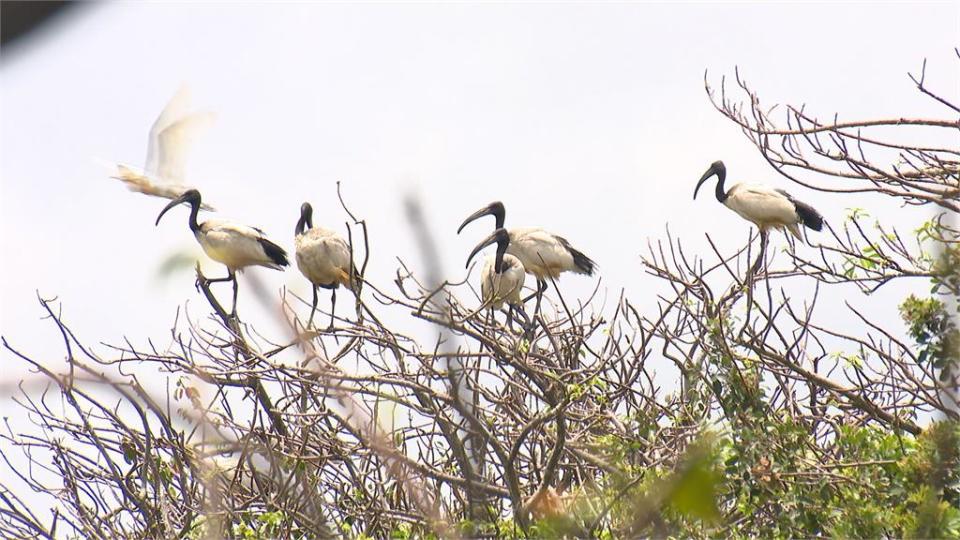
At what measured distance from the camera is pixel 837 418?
5.95 metres

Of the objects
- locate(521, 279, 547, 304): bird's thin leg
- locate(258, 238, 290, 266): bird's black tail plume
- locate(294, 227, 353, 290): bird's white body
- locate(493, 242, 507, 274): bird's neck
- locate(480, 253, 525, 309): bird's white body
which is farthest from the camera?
locate(493, 242, 507, 274): bird's neck

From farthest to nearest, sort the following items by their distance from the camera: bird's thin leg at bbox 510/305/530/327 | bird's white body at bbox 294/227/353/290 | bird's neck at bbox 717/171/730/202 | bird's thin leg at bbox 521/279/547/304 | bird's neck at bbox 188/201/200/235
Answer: bird's neck at bbox 717/171/730/202, bird's neck at bbox 188/201/200/235, bird's thin leg at bbox 521/279/547/304, bird's white body at bbox 294/227/353/290, bird's thin leg at bbox 510/305/530/327

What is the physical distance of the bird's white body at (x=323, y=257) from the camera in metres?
9.27

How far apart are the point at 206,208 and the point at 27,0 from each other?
10814 millimetres

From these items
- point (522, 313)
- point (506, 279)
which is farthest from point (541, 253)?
point (522, 313)

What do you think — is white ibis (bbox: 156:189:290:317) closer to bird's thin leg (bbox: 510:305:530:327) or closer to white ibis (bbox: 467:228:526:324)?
white ibis (bbox: 467:228:526:324)

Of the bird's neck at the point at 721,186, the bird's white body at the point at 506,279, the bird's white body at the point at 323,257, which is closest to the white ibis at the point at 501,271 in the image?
the bird's white body at the point at 506,279

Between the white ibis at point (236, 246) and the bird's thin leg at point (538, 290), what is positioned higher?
the white ibis at point (236, 246)

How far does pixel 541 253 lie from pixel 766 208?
1871 mm

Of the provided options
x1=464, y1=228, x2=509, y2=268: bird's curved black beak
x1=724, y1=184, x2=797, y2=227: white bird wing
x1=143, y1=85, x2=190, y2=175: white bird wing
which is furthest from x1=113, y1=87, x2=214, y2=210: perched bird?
x1=724, y1=184, x2=797, y2=227: white bird wing

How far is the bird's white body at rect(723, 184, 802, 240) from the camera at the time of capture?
9930 millimetres

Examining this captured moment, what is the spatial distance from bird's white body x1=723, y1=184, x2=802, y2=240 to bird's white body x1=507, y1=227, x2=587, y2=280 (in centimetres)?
146

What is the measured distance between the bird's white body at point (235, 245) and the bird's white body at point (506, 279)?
1639 millimetres

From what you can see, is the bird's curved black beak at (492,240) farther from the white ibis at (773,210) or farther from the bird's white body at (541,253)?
the white ibis at (773,210)
